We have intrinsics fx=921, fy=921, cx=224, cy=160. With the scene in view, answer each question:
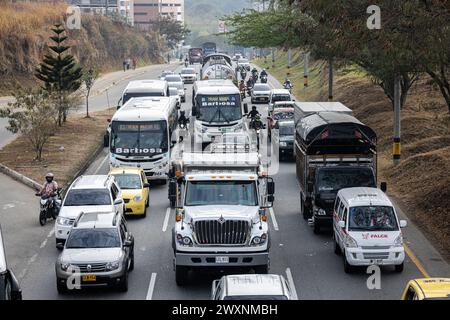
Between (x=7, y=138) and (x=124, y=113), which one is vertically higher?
(x=124, y=113)

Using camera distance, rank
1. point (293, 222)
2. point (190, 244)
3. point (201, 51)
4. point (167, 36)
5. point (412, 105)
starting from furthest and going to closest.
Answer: point (167, 36), point (201, 51), point (412, 105), point (293, 222), point (190, 244)

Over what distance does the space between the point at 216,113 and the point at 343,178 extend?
A: 17.7 meters

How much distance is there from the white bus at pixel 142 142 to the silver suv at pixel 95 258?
1304cm

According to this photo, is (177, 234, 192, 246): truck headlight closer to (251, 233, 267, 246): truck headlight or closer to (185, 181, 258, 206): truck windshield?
(185, 181, 258, 206): truck windshield

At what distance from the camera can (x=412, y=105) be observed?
2014 inches

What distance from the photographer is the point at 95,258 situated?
20.2 metres

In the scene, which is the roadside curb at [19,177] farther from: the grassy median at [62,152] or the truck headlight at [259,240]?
the truck headlight at [259,240]

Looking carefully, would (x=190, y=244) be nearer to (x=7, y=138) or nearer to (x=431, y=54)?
(x=431, y=54)

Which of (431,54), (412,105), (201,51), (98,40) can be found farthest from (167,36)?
(431,54)

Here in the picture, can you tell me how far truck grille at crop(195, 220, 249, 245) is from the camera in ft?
66.4

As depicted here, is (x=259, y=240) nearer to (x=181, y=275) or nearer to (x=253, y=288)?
(x=181, y=275)

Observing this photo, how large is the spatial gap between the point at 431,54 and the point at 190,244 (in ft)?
29.6

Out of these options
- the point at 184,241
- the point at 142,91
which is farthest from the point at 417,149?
the point at 184,241

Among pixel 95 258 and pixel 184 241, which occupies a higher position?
pixel 184 241
